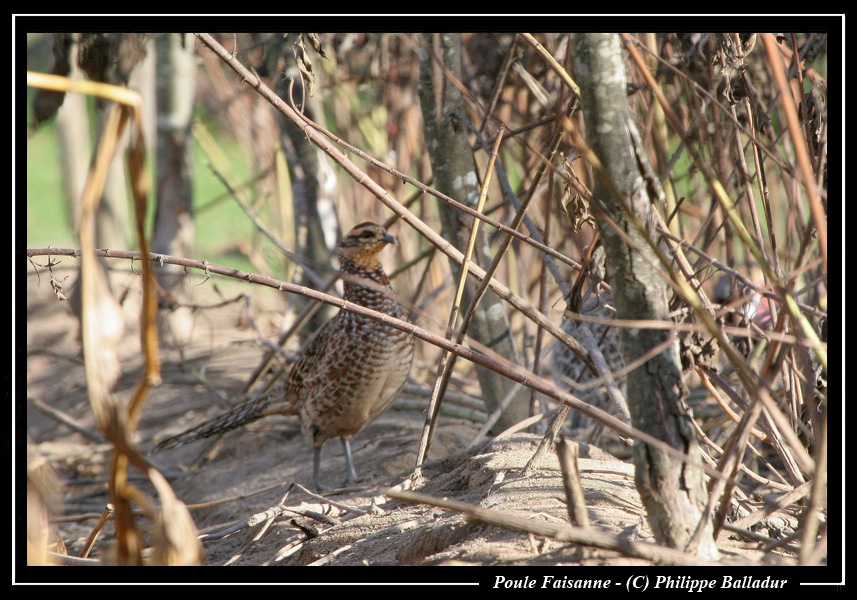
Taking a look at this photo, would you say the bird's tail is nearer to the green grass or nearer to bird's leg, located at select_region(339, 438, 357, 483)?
bird's leg, located at select_region(339, 438, 357, 483)

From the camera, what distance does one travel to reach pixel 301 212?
4.82m

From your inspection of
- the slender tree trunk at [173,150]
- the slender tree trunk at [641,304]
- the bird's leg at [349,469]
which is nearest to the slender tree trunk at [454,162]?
the bird's leg at [349,469]

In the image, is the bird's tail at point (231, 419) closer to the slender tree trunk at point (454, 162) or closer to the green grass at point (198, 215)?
the slender tree trunk at point (454, 162)

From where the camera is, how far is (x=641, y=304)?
1.63m

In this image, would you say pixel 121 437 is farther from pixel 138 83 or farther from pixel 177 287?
pixel 138 83

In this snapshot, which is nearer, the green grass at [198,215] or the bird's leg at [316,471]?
the bird's leg at [316,471]

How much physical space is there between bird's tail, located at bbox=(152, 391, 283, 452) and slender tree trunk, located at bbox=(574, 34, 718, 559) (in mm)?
2890

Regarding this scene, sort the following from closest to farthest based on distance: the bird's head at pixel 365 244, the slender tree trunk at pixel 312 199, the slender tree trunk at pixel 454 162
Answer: the slender tree trunk at pixel 454 162
the bird's head at pixel 365 244
the slender tree trunk at pixel 312 199

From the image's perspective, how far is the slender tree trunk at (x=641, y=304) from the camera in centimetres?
158

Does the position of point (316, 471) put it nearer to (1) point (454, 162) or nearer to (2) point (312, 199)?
(1) point (454, 162)

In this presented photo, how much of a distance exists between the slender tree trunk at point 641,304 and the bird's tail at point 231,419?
9.48ft

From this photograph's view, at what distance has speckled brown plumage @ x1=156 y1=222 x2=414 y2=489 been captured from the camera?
3.70 meters
